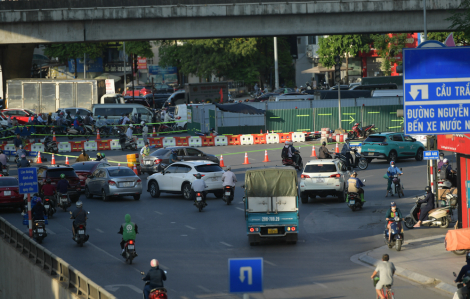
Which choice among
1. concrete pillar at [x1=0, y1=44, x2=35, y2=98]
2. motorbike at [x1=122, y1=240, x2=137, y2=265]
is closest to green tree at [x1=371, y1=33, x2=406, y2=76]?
concrete pillar at [x1=0, y1=44, x2=35, y2=98]

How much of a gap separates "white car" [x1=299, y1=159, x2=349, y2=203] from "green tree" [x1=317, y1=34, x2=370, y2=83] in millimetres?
56620

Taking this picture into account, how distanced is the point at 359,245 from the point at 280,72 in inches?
2743

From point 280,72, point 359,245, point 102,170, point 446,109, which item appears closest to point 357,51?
point 280,72

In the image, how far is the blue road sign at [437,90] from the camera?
10594 mm

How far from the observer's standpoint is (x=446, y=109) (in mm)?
10633

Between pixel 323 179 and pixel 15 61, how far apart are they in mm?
36955

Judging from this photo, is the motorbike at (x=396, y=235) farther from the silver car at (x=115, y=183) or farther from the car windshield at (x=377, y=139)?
the car windshield at (x=377, y=139)

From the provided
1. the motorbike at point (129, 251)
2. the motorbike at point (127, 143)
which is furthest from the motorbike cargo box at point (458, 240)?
the motorbike at point (127, 143)

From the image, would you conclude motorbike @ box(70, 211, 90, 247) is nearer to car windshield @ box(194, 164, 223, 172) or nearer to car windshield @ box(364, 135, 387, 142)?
car windshield @ box(194, 164, 223, 172)

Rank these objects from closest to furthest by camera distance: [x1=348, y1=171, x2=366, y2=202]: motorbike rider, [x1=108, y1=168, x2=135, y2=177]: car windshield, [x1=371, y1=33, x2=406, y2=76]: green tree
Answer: [x1=348, y1=171, x2=366, y2=202]: motorbike rider < [x1=108, y1=168, x2=135, y2=177]: car windshield < [x1=371, y1=33, x2=406, y2=76]: green tree

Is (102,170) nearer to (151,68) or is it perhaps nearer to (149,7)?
(149,7)

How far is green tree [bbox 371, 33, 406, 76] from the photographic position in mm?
76812

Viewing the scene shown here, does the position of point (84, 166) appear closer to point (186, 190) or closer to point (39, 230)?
point (186, 190)

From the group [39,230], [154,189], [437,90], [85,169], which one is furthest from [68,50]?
[437,90]
